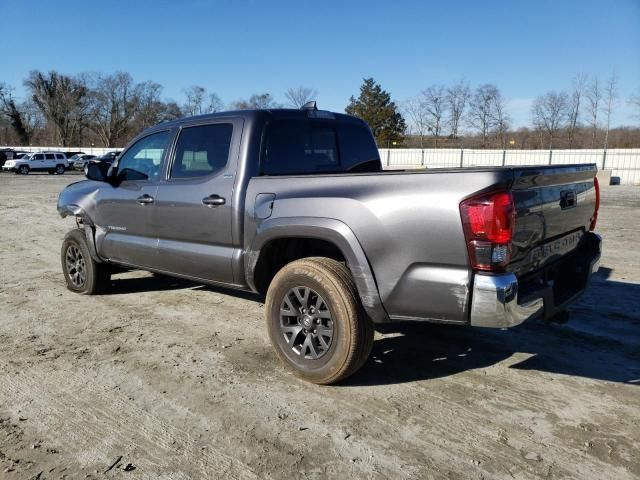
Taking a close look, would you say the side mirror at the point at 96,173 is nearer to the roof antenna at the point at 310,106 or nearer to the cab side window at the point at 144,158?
the cab side window at the point at 144,158

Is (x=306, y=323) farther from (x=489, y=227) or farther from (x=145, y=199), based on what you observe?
(x=145, y=199)

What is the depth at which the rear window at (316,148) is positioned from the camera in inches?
165

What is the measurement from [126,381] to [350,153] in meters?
2.79

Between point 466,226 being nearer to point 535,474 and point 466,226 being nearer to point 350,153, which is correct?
point 535,474

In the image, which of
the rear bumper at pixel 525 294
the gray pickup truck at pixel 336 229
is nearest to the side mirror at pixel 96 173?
the gray pickup truck at pixel 336 229

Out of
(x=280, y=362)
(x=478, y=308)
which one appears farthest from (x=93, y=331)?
(x=478, y=308)

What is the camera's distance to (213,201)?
13.6 ft

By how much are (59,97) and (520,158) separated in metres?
74.8

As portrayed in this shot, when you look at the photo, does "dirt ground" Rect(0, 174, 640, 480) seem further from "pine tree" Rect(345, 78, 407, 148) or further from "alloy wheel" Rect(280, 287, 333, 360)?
"pine tree" Rect(345, 78, 407, 148)

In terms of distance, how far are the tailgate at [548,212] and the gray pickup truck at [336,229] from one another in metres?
0.01

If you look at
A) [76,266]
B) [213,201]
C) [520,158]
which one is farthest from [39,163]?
[213,201]

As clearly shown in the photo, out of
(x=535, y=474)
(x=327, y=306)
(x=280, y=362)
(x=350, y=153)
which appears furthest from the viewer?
(x=350, y=153)

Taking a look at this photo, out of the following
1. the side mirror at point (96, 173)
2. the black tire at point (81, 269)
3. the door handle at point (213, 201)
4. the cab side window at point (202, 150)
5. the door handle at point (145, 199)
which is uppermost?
the cab side window at point (202, 150)

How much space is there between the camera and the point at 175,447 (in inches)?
111
